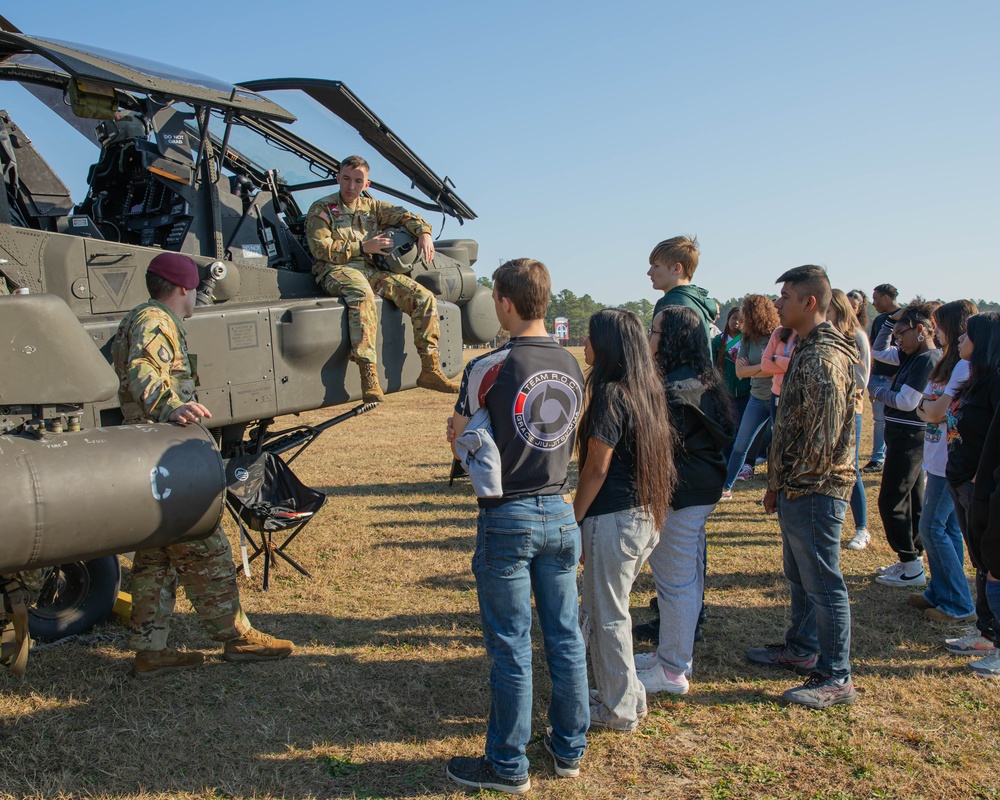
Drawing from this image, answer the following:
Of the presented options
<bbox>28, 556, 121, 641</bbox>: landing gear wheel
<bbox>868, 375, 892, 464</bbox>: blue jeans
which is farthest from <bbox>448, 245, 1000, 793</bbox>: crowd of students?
<bbox>868, 375, 892, 464</bbox>: blue jeans

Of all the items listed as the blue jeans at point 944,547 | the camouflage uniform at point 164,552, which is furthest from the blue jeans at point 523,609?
the blue jeans at point 944,547

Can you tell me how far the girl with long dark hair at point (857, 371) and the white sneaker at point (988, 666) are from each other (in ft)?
3.13

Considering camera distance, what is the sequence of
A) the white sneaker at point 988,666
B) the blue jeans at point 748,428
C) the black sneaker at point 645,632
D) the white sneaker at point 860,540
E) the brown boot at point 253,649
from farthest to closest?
the blue jeans at point 748,428 < the white sneaker at point 860,540 < the black sneaker at point 645,632 < the brown boot at point 253,649 < the white sneaker at point 988,666

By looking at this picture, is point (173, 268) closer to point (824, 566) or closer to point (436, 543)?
point (436, 543)

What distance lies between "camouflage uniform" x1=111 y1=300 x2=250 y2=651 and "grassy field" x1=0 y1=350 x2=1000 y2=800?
255 mm

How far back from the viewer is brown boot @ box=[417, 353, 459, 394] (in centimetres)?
520

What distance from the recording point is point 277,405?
15.1 ft

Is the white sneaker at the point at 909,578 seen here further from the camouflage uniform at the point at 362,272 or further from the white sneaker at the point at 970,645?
the camouflage uniform at the point at 362,272

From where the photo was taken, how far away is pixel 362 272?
5.09 metres

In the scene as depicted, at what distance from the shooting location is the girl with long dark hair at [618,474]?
2.96m

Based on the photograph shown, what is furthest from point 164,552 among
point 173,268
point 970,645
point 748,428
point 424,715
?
point 748,428

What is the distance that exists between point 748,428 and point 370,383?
137 inches

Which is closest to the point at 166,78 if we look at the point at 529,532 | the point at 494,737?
the point at 529,532

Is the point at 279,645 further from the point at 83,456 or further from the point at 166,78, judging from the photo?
the point at 166,78
